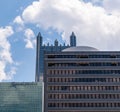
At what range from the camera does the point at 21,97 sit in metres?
161

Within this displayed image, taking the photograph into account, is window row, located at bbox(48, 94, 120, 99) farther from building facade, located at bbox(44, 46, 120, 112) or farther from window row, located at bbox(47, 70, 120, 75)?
window row, located at bbox(47, 70, 120, 75)

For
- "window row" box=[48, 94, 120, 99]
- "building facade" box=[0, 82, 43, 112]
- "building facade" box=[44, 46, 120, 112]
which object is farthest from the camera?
"building facade" box=[0, 82, 43, 112]

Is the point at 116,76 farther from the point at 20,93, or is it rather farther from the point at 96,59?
the point at 20,93

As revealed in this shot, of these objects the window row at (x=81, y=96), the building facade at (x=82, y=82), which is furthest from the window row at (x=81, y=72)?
the window row at (x=81, y=96)

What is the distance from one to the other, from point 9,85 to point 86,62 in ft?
133

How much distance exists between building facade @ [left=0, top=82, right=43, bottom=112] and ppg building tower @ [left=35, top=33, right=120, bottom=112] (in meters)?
21.9


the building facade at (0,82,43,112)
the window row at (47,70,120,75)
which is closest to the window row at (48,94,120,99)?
the window row at (47,70,120,75)

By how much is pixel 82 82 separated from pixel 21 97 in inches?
1381

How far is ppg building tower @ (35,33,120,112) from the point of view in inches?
5399

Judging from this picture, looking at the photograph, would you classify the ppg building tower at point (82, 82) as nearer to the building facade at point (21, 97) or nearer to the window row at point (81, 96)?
the window row at point (81, 96)

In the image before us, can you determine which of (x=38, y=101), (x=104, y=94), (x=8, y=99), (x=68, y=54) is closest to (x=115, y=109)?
(x=104, y=94)

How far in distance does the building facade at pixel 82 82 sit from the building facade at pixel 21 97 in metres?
21.9

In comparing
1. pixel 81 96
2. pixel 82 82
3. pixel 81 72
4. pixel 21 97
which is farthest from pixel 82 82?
pixel 21 97

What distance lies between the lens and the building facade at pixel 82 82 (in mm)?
137125
